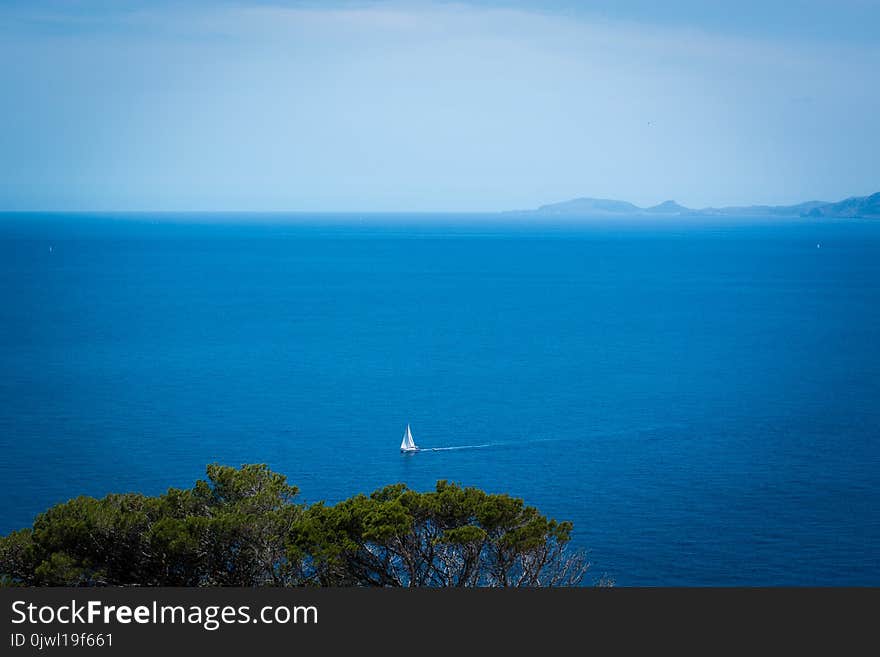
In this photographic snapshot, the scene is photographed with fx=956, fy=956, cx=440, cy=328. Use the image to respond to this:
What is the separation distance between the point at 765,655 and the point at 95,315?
10790 centimetres

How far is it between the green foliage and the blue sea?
20.5 meters

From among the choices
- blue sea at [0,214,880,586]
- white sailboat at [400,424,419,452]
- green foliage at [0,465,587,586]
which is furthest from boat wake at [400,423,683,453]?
green foliage at [0,465,587,586]

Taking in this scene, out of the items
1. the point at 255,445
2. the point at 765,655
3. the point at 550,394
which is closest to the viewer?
the point at 765,655

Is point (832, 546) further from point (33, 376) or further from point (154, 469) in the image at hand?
point (33, 376)

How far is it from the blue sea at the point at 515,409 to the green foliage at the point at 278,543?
20.5m

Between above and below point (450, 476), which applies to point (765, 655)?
above

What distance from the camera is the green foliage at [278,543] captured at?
18031 millimetres

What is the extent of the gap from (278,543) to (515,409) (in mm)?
47035

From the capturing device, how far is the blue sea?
44.8 meters

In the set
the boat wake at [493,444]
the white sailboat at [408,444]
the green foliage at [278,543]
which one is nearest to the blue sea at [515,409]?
the boat wake at [493,444]

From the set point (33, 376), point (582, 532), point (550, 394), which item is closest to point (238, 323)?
point (33, 376)

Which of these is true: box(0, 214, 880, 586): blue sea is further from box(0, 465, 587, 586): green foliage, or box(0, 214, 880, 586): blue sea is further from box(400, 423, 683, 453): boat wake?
box(0, 465, 587, 586): green foliage

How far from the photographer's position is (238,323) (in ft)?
347

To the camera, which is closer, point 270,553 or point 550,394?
point 270,553
